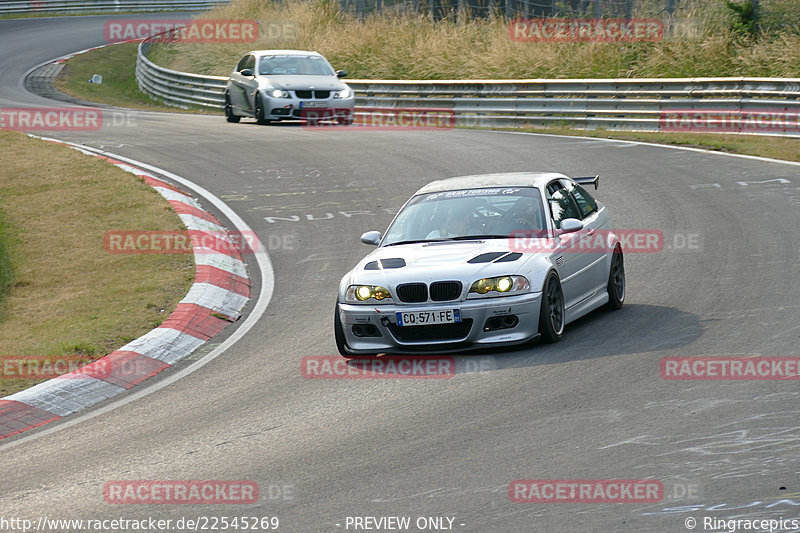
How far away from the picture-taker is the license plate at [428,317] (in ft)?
29.8

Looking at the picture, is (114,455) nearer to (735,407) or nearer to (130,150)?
(735,407)

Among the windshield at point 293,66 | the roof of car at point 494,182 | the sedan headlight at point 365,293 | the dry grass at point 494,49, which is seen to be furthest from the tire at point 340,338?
the dry grass at point 494,49

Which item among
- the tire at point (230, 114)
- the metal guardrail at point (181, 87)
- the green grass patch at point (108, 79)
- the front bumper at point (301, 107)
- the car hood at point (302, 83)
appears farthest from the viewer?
the green grass patch at point (108, 79)

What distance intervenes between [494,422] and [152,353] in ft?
13.5

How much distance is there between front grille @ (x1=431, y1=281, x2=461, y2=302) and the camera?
914cm

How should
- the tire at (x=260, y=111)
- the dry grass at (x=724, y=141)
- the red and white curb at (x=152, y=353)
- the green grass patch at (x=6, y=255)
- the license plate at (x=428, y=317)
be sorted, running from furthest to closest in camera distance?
1. the tire at (x=260, y=111)
2. the dry grass at (x=724, y=141)
3. the green grass patch at (x=6, y=255)
4. the license plate at (x=428, y=317)
5. the red and white curb at (x=152, y=353)

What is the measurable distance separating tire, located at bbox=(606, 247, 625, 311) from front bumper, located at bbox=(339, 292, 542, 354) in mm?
1738

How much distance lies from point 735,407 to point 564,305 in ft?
8.89

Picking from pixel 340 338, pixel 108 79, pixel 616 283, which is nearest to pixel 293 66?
pixel 616 283

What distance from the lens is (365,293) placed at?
9391 mm

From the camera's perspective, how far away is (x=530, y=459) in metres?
6.43

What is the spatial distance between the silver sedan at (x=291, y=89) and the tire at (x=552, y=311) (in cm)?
1714

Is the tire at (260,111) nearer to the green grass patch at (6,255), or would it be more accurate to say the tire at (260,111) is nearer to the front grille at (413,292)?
the green grass patch at (6,255)

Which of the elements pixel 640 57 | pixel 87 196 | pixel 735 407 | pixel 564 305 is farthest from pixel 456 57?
pixel 735 407
